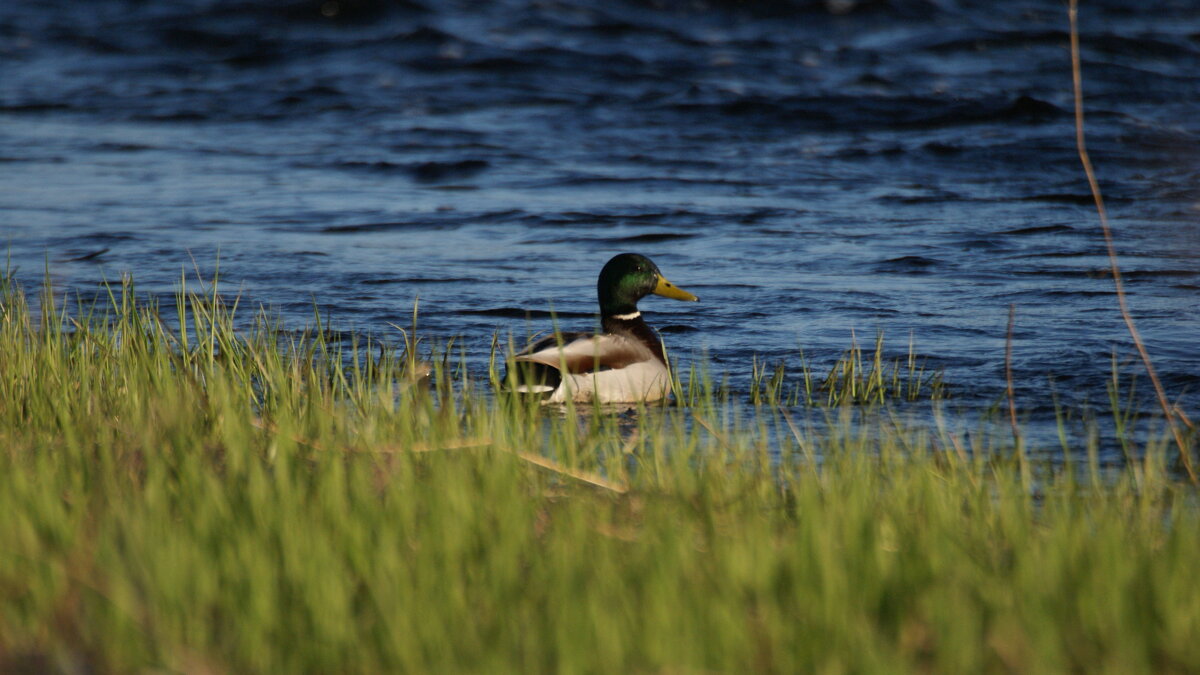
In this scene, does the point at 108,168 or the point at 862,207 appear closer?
the point at 862,207

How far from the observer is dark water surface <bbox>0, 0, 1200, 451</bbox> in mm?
8297

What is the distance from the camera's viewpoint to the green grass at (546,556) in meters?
2.87

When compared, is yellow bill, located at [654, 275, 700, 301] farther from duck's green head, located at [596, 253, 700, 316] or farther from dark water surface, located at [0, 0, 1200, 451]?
dark water surface, located at [0, 0, 1200, 451]

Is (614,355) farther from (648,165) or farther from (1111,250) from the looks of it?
(648,165)

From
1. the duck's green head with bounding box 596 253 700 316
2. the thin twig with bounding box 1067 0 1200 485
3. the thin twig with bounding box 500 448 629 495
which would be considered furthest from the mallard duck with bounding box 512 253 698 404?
the thin twig with bounding box 1067 0 1200 485

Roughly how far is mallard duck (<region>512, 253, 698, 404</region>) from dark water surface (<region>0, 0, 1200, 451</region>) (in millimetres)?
475

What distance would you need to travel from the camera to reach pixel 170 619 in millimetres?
2973

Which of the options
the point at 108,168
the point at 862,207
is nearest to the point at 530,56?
the point at 108,168

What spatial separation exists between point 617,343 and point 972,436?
1.83m

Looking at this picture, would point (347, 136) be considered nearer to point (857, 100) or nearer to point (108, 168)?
point (108, 168)

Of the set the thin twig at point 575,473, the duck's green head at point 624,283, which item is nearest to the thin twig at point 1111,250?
the thin twig at point 575,473

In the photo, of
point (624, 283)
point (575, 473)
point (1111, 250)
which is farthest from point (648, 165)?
point (1111, 250)

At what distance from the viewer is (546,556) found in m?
3.36

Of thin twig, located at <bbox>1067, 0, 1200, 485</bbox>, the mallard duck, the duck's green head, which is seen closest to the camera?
thin twig, located at <bbox>1067, 0, 1200, 485</bbox>
